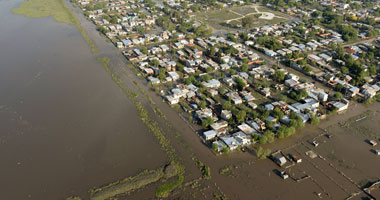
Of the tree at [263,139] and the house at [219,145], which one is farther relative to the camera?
the tree at [263,139]

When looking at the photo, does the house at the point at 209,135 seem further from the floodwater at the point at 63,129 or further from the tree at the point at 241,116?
the floodwater at the point at 63,129

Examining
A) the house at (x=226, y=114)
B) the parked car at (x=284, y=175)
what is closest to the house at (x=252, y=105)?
the house at (x=226, y=114)

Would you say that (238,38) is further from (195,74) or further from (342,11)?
(342,11)

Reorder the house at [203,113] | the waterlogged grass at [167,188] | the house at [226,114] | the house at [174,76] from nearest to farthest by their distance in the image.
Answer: the waterlogged grass at [167,188], the house at [226,114], the house at [203,113], the house at [174,76]

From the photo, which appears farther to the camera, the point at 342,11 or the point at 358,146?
the point at 342,11

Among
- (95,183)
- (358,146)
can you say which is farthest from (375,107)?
(95,183)

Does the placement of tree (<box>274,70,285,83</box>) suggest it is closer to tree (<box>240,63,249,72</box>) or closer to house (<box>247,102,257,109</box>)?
tree (<box>240,63,249,72</box>)

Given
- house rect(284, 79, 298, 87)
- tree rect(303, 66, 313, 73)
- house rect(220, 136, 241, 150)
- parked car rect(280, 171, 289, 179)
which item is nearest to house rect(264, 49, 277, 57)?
tree rect(303, 66, 313, 73)
